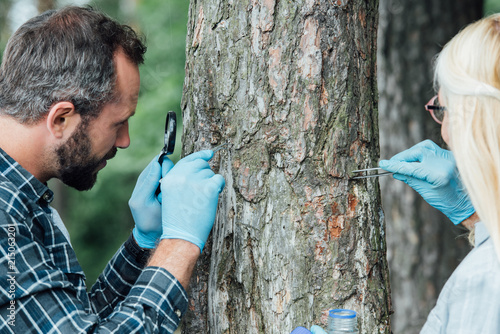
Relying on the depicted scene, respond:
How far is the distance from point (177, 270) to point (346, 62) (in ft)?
3.26

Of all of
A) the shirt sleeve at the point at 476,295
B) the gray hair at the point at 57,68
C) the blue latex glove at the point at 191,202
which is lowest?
the shirt sleeve at the point at 476,295

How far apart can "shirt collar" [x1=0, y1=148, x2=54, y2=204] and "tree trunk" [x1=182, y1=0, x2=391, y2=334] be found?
2.35 ft

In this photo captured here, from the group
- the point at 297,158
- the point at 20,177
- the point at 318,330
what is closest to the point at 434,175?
the point at 297,158

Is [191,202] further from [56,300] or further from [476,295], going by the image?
[476,295]

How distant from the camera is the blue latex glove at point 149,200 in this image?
2.06 m

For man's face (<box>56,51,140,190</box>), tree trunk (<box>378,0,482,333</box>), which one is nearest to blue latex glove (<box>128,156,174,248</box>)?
man's face (<box>56,51,140,190</box>)

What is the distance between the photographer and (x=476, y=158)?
146 centimetres

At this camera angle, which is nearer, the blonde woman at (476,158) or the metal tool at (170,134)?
the blonde woman at (476,158)

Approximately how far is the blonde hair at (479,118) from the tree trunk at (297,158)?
46 cm

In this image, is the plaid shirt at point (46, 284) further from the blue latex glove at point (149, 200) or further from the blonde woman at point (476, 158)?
the blonde woman at point (476, 158)

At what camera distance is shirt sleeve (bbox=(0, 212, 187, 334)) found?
1514 millimetres

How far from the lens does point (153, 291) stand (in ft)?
5.50

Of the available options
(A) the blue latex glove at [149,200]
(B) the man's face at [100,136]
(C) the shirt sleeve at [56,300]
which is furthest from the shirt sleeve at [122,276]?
(C) the shirt sleeve at [56,300]

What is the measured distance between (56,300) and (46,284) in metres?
0.06
